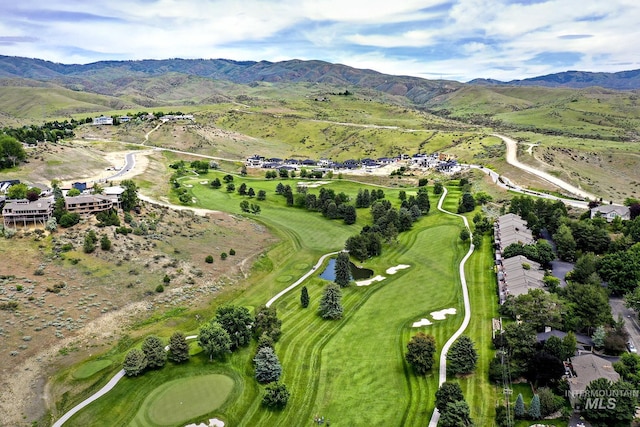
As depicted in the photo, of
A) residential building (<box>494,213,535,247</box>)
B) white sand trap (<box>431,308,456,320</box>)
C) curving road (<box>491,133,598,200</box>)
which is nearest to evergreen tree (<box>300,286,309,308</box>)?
white sand trap (<box>431,308,456,320</box>)

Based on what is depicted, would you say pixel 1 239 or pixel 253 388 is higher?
pixel 1 239

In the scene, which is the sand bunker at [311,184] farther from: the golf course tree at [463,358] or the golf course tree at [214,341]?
the golf course tree at [463,358]

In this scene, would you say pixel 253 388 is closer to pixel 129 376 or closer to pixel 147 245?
pixel 129 376

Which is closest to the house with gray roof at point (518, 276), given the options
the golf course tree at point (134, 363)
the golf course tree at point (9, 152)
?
the golf course tree at point (134, 363)

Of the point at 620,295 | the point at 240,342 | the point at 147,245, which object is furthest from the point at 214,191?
the point at 620,295

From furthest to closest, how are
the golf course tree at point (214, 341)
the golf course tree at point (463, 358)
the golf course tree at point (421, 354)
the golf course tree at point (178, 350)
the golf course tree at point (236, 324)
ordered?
1. the golf course tree at point (236, 324)
2. the golf course tree at point (214, 341)
3. the golf course tree at point (178, 350)
4. the golf course tree at point (421, 354)
5. the golf course tree at point (463, 358)

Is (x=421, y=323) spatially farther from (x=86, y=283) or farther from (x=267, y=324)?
(x=86, y=283)

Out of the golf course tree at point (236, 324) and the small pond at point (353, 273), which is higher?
the golf course tree at point (236, 324)
